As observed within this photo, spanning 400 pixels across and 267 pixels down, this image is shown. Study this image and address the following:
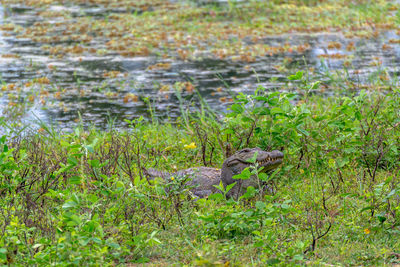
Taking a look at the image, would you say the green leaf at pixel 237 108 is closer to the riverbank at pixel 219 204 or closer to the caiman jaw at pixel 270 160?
the riverbank at pixel 219 204

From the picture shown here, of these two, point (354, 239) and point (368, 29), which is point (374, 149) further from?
point (368, 29)

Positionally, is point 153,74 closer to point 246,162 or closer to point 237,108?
point 237,108

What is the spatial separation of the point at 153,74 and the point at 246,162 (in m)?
5.75

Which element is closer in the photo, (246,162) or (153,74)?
(246,162)

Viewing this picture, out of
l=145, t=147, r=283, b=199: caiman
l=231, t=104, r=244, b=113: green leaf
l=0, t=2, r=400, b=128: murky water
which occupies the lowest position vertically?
l=0, t=2, r=400, b=128: murky water

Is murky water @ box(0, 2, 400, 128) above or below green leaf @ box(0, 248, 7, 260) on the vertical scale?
below

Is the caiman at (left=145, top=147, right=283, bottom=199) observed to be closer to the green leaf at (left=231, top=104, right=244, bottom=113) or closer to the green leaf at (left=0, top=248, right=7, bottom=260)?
the green leaf at (left=231, top=104, right=244, bottom=113)

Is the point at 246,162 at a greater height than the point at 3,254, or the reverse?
the point at 3,254

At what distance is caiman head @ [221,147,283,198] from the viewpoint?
14.5 ft

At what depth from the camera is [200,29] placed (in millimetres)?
13312

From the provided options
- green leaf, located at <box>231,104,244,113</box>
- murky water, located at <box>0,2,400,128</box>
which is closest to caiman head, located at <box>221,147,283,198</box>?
green leaf, located at <box>231,104,244,113</box>

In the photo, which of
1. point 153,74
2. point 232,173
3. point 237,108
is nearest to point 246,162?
point 232,173

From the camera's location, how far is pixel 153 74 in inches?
392

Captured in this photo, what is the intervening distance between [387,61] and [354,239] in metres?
7.14
